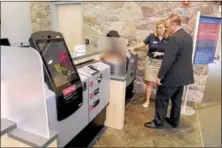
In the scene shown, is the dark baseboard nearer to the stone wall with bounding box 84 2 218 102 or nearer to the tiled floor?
the tiled floor

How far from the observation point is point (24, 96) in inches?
45.3

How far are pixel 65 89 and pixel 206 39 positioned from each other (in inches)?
97.7

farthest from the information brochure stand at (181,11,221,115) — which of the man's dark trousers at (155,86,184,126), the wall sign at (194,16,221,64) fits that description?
the man's dark trousers at (155,86,184,126)

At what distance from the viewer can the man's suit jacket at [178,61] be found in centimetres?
216

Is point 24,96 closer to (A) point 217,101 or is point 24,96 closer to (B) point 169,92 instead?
(B) point 169,92

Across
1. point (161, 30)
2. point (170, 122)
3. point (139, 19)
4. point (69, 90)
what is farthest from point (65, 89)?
point (139, 19)

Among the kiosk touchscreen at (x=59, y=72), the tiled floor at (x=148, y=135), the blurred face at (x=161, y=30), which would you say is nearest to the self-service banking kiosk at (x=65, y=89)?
the kiosk touchscreen at (x=59, y=72)

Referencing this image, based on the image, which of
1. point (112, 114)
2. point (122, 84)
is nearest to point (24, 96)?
point (122, 84)

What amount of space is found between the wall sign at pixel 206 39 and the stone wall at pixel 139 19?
0.34m

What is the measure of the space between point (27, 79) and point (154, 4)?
119 inches

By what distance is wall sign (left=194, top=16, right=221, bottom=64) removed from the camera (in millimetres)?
2893

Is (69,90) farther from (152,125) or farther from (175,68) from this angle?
(152,125)

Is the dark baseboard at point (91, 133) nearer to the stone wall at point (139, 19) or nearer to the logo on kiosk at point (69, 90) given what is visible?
the logo on kiosk at point (69, 90)

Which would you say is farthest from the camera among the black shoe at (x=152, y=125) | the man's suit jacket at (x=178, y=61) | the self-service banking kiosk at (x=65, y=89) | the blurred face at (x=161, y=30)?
the blurred face at (x=161, y=30)
